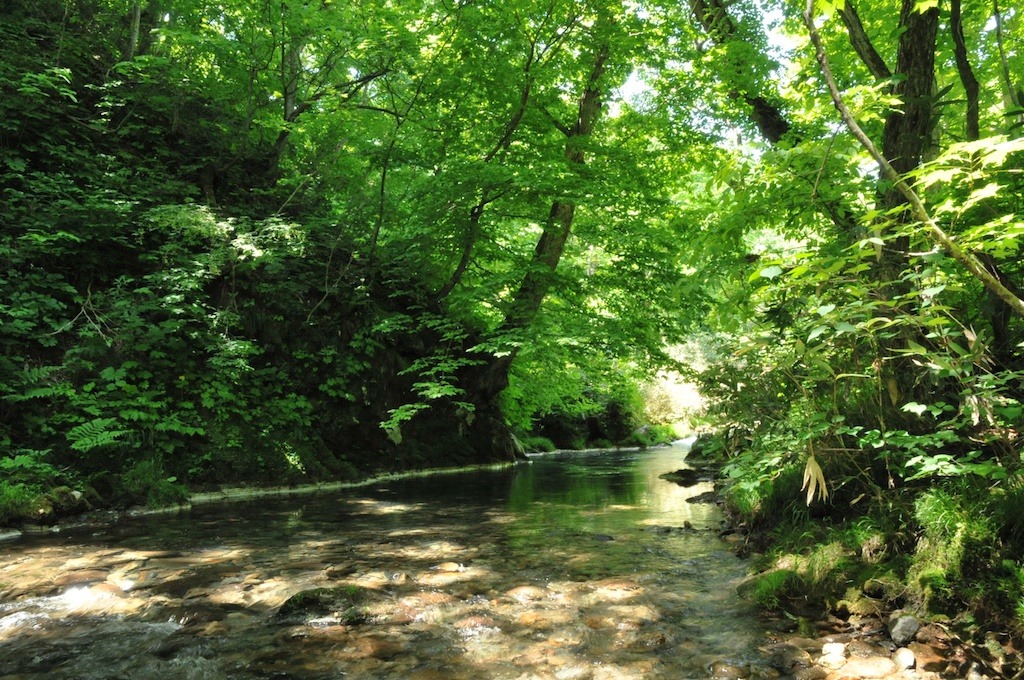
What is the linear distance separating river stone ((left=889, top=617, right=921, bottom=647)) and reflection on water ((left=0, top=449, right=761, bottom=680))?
792 mm

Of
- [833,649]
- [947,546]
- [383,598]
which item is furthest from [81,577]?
[947,546]

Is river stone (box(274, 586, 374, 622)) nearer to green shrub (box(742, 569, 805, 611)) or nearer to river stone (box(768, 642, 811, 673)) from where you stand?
river stone (box(768, 642, 811, 673))

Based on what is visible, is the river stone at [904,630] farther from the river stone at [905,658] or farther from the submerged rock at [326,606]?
the submerged rock at [326,606]

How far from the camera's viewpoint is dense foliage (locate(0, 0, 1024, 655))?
15.2 feet

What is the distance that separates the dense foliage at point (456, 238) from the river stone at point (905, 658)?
46 centimetres

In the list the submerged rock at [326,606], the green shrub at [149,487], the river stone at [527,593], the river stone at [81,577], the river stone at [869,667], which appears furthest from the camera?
the green shrub at [149,487]

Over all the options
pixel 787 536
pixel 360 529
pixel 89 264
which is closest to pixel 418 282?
pixel 89 264

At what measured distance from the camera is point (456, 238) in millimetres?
12461

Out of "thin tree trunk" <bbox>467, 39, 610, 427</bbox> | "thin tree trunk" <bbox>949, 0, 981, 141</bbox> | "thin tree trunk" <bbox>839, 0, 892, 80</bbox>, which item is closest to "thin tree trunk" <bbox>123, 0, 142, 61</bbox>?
"thin tree trunk" <bbox>467, 39, 610, 427</bbox>

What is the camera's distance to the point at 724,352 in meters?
5.66

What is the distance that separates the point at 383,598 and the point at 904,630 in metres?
3.62

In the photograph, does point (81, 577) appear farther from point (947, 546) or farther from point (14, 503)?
point (947, 546)

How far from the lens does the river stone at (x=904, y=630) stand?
360 cm

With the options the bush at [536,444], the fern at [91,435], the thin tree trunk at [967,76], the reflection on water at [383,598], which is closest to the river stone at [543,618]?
the reflection on water at [383,598]
